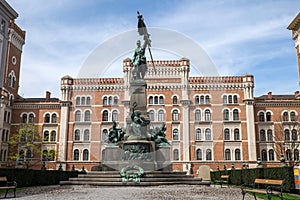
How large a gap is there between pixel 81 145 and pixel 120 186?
35251 millimetres

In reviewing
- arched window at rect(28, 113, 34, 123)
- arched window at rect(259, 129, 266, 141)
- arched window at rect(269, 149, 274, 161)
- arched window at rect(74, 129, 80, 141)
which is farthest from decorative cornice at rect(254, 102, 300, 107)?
arched window at rect(28, 113, 34, 123)

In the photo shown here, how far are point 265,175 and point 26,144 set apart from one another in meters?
38.6

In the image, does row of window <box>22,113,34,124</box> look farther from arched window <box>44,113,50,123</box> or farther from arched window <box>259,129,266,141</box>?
arched window <box>259,129,266,141</box>

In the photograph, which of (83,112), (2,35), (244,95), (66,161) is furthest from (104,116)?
(2,35)

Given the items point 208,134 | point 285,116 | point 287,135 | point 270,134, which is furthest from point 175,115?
point 287,135

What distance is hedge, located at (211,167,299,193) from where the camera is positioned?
16141 millimetres

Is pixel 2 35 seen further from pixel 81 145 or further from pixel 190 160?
pixel 190 160

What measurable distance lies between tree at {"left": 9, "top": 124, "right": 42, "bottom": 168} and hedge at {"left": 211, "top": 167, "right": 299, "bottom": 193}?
31.8 metres

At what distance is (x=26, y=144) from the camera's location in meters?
48.2

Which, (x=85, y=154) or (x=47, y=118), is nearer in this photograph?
(x=85, y=154)

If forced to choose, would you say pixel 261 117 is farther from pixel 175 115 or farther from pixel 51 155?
pixel 51 155

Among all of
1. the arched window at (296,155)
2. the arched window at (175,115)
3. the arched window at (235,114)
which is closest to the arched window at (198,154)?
the arched window at (175,115)

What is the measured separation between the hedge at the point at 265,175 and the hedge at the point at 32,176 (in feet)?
47.3

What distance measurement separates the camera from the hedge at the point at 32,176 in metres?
19.9
